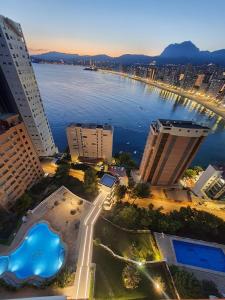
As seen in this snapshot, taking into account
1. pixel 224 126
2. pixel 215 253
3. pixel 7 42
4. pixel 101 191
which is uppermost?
pixel 7 42

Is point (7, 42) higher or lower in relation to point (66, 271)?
higher

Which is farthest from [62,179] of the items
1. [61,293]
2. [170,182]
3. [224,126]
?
[224,126]

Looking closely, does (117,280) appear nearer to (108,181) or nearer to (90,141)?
(108,181)

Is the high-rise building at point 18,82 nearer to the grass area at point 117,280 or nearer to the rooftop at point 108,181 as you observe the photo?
the rooftop at point 108,181

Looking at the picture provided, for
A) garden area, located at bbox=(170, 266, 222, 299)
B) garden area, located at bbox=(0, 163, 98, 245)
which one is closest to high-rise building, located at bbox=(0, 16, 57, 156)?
garden area, located at bbox=(0, 163, 98, 245)

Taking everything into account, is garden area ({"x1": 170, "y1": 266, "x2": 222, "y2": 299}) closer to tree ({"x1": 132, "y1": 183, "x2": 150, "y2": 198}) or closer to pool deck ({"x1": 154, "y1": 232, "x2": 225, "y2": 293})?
pool deck ({"x1": 154, "y1": 232, "x2": 225, "y2": 293})

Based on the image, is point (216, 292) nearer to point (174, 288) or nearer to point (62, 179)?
point (174, 288)

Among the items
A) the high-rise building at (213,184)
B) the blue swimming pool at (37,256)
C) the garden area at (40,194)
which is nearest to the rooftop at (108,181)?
the garden area at (40,194)
